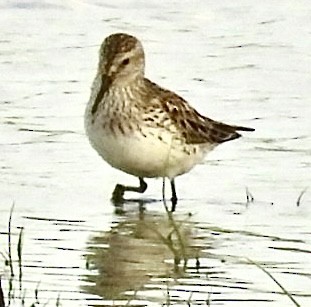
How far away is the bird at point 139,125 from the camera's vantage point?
770cm

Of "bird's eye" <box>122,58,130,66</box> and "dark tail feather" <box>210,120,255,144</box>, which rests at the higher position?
"bird's eye" <box>122,58,130,66</box>

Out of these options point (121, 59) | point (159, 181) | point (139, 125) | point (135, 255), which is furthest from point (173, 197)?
point (135, 255)

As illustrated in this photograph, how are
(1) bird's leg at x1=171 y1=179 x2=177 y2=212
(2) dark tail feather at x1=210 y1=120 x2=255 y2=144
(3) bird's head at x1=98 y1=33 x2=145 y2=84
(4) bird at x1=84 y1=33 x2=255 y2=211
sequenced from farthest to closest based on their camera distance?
(2) dark tail feather at x1=210 y1=120 x2=255 y2=144
(3) bird's head at x1=98 y1=33 x2=145 y2=84
(4) bird at x1=84 y1=33 x2=255 y2=211
(1) bird's leg at x1=171 y1=179 x2=177 y2=212

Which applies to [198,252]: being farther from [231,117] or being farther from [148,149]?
[231,117]

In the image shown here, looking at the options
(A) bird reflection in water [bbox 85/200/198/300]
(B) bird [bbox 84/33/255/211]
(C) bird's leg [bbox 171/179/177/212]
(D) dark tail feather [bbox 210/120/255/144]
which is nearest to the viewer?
(A) bird reflection in water [bbox 85/200/198/300]

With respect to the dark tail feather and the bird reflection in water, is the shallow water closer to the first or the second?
the bird reflection in water

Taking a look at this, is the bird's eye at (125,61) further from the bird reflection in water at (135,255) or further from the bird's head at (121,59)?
the bird reflection in water at (135,255)

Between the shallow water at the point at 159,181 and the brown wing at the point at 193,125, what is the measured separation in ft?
0.47

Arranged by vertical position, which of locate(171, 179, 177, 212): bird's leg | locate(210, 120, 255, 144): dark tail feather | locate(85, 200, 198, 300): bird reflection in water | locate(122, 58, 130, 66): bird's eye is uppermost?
locate(122, 58, 130, 66): bird's eye

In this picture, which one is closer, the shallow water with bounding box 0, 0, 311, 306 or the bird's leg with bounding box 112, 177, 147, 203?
the shallow water with bounding box 0, 0, 311, 306

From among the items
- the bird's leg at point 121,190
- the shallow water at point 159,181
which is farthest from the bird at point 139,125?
the shallow water at point 159,181

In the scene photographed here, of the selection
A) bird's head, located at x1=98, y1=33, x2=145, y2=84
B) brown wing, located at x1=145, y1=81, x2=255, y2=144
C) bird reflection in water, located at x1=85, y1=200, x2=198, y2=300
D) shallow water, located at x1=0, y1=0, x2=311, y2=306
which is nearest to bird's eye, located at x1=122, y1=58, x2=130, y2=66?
bird's head, located at x1=98, y1=33, x2=145, y2=84

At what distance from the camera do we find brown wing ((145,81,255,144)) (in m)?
8.10

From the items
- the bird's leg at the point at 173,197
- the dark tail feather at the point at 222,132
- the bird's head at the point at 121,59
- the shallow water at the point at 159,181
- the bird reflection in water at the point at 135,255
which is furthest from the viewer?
the dark tail feather at the point at 222,132
